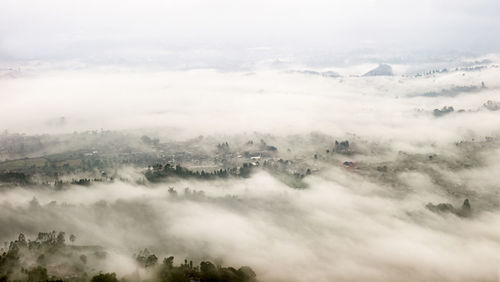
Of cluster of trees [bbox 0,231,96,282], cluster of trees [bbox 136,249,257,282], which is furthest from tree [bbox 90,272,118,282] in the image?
cluster of trees [bbox 136,249,257,282]

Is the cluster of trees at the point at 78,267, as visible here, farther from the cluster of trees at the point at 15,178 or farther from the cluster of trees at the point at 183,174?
the cluster of trees at the point at 15,178

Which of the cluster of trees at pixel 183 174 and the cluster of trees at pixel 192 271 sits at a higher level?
the cluster of trees at pixel 183 174

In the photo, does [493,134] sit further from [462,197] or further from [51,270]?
[51,270]

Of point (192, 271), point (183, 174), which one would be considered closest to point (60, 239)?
point (192, 271)

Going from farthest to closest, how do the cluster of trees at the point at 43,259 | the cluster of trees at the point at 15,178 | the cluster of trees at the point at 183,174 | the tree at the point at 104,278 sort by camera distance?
the cluster of trees at the point at 183,174, the cluster of trees at the point at 15,178, the cluster of trees at the point at 43,259, the tree at the point at 104,278

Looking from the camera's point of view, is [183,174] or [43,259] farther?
[183,174]

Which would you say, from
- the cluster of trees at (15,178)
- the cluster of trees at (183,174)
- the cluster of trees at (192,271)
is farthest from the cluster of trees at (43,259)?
the cluster of trees at (15,178)

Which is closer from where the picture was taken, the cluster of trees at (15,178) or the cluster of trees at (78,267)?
the cluster of trees at (78,267)

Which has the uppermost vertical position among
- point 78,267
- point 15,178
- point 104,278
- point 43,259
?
point 15,178

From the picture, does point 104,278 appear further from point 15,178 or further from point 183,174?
point 15,178
